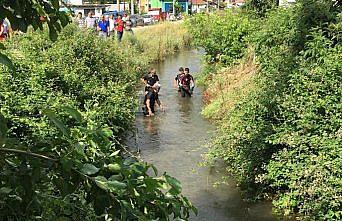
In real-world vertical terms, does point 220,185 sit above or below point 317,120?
below

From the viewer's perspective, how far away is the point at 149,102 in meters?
15.6

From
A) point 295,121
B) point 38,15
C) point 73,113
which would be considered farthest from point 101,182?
point 295,121

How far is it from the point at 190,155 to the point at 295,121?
3.64m

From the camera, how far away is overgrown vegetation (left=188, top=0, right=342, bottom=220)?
7.47 m

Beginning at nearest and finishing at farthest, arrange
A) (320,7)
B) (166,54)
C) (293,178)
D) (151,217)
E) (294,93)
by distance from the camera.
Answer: (151,217), (293,178), (294,93), (320,7), (166,54)

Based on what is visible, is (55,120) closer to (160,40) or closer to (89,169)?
(89,169)

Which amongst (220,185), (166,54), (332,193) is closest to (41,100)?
(220,185)

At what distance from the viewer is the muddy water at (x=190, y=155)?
8570 millimetres

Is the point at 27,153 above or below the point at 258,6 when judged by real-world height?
above

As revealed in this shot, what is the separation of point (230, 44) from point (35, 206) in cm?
1638

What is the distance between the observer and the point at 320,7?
32.6ft

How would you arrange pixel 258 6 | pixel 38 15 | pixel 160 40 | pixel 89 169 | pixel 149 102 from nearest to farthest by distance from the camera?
pixel 89 169, pixel 38 15, pixel 149 102, pixel 258 6, pixel 160 40

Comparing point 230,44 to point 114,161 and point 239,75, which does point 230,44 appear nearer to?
point 239,75

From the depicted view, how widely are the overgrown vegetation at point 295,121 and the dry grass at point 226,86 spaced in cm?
262
